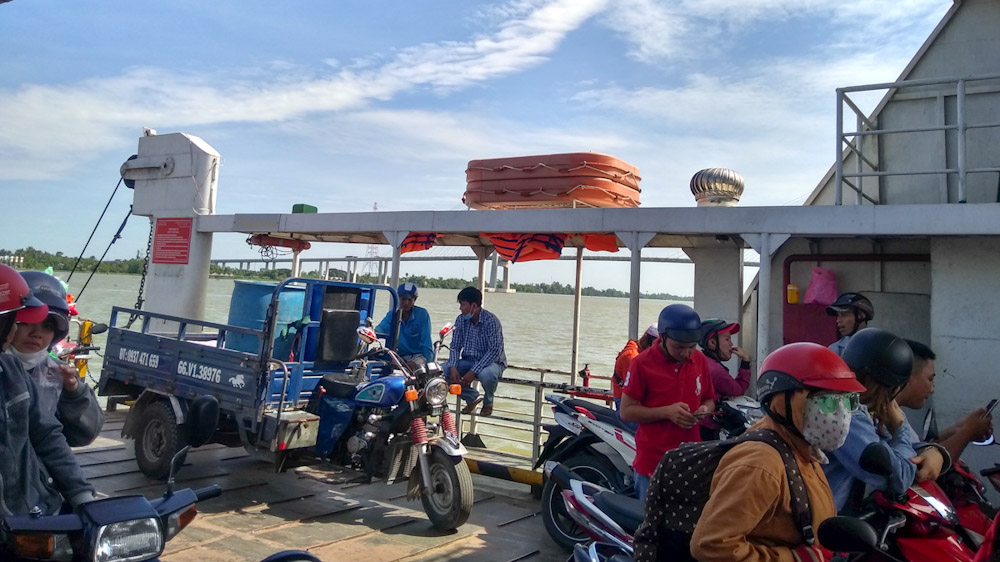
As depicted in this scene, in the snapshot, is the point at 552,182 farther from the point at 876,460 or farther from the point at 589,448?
the point at 876,460

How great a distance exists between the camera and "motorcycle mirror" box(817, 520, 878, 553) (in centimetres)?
168

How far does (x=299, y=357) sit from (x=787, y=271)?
4714 millimetres

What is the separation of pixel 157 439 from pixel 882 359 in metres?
5.64

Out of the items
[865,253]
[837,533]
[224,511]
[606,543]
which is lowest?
[224,511]

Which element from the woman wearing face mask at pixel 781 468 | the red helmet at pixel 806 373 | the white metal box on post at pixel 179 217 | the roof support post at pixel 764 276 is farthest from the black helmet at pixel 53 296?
the white metal box on post at pixel 179 217

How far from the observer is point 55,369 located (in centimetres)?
231

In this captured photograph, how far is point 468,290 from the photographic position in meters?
6.50

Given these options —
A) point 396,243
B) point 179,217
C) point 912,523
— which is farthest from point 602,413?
point 179,217

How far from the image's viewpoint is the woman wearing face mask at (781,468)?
164 cm

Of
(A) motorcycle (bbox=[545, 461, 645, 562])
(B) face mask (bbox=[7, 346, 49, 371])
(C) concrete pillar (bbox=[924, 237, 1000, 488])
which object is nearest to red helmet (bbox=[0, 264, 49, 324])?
(B) face mask (bbox=[7, 346, 49, 371])

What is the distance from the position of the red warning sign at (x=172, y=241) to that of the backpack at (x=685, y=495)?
368 inches

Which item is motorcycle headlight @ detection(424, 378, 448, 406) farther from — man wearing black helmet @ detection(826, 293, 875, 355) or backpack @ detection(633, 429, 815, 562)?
backpack @ detection(633, 429, 815, 562)

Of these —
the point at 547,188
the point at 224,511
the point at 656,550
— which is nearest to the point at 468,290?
the point at 547,188

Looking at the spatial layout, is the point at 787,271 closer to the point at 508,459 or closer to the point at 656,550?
the point at 508,459
